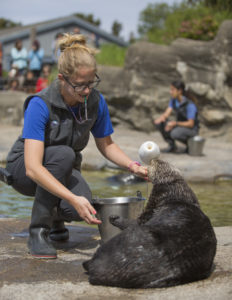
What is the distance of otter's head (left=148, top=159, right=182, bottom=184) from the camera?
3740 mm

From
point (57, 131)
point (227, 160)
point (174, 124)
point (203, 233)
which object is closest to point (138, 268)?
point (203, 233)

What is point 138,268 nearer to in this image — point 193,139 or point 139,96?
point 193,139

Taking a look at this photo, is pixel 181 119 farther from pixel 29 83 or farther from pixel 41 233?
pixel 29 83

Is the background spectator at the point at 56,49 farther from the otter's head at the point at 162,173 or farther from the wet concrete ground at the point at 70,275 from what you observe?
the wet concrete ground at the point at 70,275

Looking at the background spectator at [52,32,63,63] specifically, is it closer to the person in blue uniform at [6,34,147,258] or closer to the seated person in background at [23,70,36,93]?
the person in blue uniform at [6,34,147,258]

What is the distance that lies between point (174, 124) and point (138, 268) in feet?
22.4

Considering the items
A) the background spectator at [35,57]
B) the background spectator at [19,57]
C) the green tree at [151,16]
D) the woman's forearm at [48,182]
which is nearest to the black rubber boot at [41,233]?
the woman's forearm at [48,182]

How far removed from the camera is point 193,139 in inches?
348

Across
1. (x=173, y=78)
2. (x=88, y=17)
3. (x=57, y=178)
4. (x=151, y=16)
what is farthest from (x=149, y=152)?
(x=88, y=17)

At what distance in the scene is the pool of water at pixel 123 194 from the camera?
5.42 metres

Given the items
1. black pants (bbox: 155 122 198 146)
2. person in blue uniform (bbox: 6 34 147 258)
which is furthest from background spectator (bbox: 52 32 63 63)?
black pants (bbox: 155 122 198 146)

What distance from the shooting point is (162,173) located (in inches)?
150

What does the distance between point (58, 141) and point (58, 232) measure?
84 centimetres

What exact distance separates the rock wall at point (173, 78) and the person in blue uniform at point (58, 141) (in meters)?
8.22
